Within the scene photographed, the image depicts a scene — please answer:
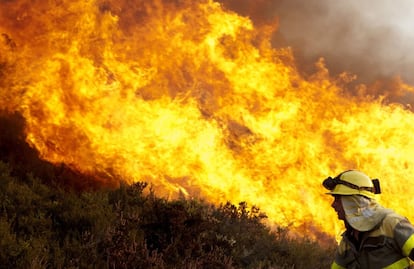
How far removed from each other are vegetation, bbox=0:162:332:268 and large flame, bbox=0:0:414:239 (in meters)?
0.86

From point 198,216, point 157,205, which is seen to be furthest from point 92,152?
point 198,216

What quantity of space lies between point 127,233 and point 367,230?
353 centimetres

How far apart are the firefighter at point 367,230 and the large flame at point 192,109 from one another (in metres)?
5.55

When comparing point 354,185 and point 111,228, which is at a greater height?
point 354,185

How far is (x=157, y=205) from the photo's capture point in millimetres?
7750

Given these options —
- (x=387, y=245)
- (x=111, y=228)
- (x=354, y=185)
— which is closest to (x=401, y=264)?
(x=387, y=245)

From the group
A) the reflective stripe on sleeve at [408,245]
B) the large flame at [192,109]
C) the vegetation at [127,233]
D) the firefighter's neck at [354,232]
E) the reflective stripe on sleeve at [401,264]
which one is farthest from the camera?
the large flame at [192,109]

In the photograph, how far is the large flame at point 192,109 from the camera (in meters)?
8.83

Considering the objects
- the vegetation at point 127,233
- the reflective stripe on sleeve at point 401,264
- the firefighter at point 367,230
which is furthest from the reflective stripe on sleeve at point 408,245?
the vegetation at point 127,233

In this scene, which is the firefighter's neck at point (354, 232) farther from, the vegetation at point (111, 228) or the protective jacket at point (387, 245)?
the vegetation at point (111, 228)

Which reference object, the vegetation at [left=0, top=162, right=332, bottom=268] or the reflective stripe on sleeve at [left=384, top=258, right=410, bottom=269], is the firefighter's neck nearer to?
the reflective stripe on sleeve at [left=384, top=258, right=410, bottom=269]

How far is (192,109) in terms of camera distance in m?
9.69

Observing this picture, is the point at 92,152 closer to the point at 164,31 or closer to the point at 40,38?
the point at 40,38

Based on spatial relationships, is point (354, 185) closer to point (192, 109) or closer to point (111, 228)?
point (111, 228)
